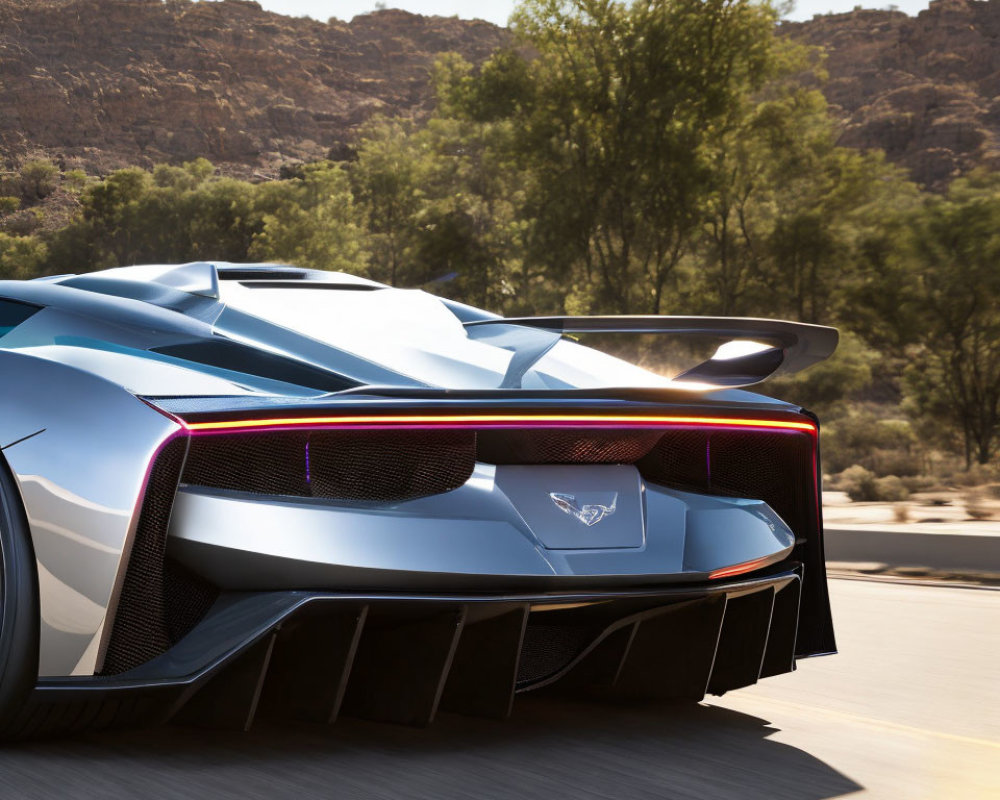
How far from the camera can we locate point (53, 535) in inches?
107

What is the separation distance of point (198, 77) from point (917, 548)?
154m

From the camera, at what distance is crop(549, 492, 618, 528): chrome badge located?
277 cm

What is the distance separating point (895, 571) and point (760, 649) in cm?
477

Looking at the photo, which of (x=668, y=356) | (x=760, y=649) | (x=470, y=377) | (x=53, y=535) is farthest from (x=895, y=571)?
(x=668, y=356)

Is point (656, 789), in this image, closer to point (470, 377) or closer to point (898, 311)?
point (470, 377)

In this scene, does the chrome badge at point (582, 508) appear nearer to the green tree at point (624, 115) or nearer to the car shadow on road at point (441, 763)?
the car shadow on road at point (441, 763)

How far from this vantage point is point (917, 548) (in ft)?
24.9

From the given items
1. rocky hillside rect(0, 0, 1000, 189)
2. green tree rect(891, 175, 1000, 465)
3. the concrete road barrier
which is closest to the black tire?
the concrete road barrier

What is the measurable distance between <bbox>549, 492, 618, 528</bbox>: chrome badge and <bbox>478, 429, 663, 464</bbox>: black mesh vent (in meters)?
0.10

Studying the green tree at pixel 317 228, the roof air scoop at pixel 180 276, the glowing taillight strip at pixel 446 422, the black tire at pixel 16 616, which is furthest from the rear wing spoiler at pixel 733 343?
the green tree at pixel 317 228

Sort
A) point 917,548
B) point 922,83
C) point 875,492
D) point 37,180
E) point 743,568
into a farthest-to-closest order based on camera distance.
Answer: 1. point 922,83
2. point 37,180
3. point 875,492
4. point 917,548
5. point 743,568

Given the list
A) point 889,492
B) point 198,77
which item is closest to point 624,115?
point 889,492

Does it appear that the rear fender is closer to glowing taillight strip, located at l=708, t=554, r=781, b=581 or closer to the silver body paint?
the silver body paint

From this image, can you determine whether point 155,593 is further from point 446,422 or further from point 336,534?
point 446,422
